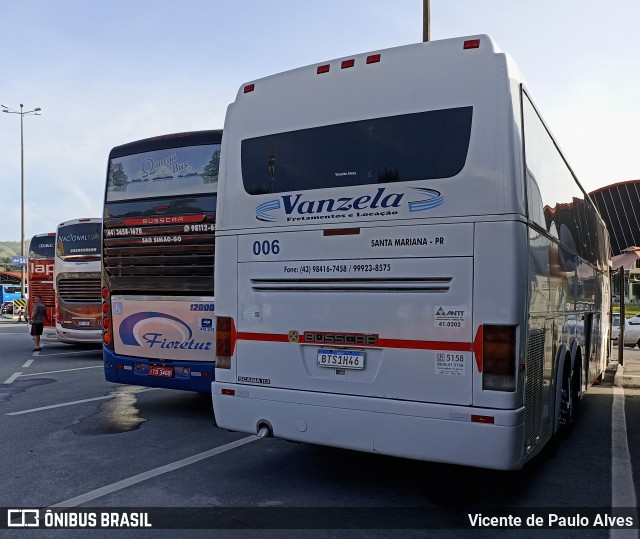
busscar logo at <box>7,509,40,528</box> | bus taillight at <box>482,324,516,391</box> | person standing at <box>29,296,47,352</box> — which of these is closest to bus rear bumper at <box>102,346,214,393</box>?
busscar logo at <box>7,509,40,528</box>

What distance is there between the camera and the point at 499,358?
4656 mm

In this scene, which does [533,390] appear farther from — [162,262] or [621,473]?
[162,262]

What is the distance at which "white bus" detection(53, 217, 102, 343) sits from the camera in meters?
16.9

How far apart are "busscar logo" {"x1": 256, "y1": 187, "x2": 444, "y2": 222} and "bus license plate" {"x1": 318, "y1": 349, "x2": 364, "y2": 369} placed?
1.12 metres

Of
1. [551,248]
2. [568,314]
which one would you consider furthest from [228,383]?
[568,314]

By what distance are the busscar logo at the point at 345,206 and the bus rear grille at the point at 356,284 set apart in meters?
0.52

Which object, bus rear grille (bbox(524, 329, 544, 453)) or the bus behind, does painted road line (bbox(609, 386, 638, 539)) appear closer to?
bus rear grille (bbox(524, 329, 544, 453))

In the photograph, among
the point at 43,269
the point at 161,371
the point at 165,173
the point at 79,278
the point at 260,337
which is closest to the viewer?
the point at 260,337

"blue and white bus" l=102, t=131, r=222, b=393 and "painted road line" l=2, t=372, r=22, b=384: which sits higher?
"blue and white bus" l=102, t=131, r=222, b=393

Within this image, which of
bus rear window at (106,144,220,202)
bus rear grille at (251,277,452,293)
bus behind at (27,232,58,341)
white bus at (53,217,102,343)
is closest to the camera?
bus rear grille at (251,277,452,293)

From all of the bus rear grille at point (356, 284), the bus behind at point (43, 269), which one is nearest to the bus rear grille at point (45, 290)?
the bus behind at point (43, 269)

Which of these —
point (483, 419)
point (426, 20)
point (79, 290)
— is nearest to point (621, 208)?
point (426, 20)

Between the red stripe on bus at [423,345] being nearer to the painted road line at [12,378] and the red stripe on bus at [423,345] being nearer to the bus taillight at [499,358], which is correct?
the bus taillight at [499,358]

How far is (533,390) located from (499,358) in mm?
739
